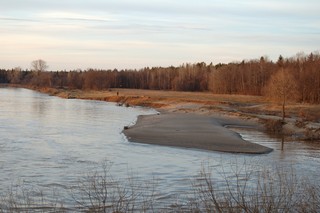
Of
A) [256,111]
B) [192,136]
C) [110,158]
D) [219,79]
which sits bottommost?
[110,158]

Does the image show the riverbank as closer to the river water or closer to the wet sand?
the river water

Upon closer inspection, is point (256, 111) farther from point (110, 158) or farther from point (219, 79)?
point (219, 79)

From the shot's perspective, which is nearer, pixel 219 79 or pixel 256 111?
pixel 256 111

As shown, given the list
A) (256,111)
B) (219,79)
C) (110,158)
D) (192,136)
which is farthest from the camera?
(219,79)

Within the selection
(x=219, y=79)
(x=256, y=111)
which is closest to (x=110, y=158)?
(x=256, y=111)

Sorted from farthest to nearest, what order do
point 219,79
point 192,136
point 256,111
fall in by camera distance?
point 219,79 < point 256,111 < point 192,136

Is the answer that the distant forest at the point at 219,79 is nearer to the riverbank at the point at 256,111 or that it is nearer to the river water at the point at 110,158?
the riverbank at the point at 256,111

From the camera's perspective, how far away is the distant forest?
71.7m

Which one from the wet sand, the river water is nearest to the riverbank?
the river water

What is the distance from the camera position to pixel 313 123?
44.4 metres

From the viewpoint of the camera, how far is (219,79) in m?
106

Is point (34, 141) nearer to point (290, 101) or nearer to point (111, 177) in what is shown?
point (111, 177)

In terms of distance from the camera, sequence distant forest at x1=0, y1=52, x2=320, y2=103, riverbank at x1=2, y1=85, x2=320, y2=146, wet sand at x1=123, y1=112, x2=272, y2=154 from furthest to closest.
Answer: distant forest at x1=0, y1=52, x2=320, y2=103, riverbank at x1=2, y1=85, x2=320, y2=146, wet sand at x1=123, y1=112, x2=272, y2=154

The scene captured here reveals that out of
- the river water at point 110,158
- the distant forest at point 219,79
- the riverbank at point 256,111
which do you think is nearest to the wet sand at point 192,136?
the river water at point 110,158
